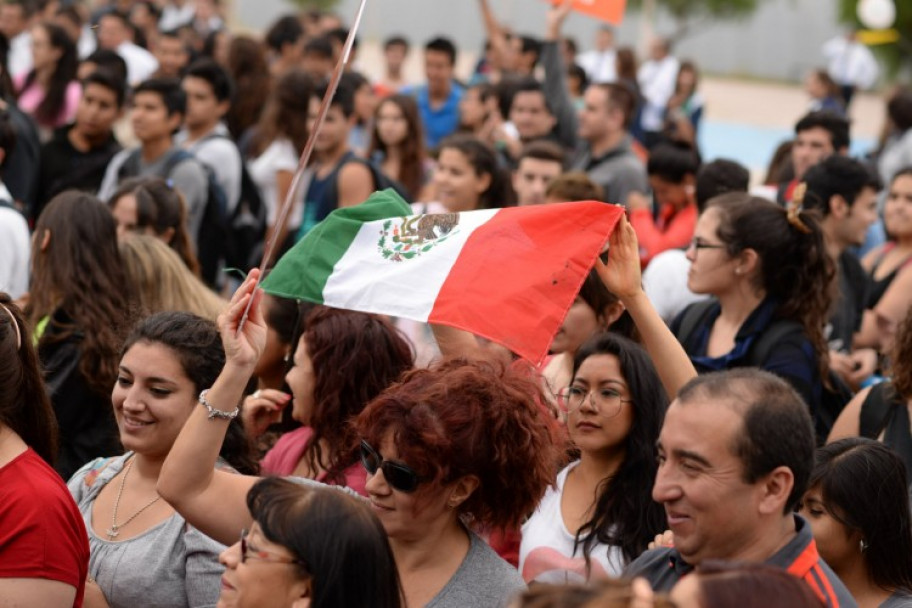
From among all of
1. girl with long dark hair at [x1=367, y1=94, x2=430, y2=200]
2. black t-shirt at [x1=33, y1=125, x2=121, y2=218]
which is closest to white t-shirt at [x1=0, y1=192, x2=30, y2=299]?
black t-shirt at [x1=33, y1=125, x2=121, y2=218]

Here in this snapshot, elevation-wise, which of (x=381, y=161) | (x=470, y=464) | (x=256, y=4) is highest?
(x=470, y=464)

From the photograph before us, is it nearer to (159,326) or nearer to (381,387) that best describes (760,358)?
(381,387)

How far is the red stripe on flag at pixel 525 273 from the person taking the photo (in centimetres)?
389

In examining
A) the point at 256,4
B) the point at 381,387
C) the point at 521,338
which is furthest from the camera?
the point at 256,4

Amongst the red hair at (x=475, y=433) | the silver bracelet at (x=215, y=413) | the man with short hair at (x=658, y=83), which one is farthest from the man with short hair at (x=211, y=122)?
the man with short hair at (x=658, y=83)

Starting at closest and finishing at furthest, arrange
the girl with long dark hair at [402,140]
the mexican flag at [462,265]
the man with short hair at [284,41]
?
the mexican flag at [462,265] → the girl with long dark hair at [402,140] → the man with short hair at [284,41]

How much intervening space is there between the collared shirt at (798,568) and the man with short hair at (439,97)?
9.07 metres

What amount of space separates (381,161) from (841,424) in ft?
18.3

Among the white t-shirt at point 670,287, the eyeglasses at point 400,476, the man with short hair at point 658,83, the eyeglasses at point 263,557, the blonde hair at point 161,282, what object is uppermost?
the eyeglasses at point 263,557

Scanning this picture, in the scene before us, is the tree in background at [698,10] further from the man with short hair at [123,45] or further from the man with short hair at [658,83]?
the man with short hair at [123,45]

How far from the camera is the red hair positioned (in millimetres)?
3328

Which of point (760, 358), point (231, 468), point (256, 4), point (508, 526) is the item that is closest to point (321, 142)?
point (760, 358)

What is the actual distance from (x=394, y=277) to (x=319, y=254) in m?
0.34

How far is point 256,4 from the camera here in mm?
41281
